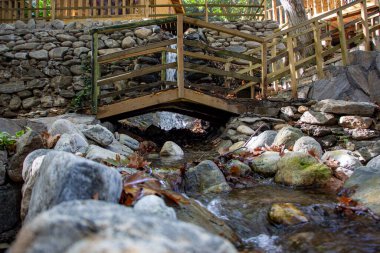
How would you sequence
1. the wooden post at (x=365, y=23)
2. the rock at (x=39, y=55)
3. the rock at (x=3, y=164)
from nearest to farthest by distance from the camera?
1. the rock at (x=3, y=164)
2. the wooden post at (x=365, y=23)
3. the rock at (x=39, y=55)

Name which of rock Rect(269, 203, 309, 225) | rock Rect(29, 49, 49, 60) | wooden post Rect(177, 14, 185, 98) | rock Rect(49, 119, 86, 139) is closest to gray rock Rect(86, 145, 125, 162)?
rock Rect(49, 119, 86, 139)

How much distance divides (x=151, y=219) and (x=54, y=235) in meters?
0.37

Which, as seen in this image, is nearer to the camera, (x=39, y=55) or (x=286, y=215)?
(x=286, y=215)

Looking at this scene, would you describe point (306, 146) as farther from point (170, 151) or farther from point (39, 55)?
point (39, 55)

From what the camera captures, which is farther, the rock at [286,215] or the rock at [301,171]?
the rock at [301,171]

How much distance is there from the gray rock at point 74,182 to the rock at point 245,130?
15.3 ft

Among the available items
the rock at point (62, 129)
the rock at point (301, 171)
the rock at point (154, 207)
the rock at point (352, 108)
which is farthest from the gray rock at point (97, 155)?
the rock at point (352, 108)

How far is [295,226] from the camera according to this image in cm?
287

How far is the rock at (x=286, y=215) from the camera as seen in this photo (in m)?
2.93

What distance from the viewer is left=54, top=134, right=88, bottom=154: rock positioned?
13.7 feet

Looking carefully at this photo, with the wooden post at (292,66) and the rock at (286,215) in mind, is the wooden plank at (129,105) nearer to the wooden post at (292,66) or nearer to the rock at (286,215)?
the wooden post at (292,66)

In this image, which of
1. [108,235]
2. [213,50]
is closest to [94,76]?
[213,50]

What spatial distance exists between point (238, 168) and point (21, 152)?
104 inches

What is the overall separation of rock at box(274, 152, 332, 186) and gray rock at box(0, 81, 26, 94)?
7.86 m
